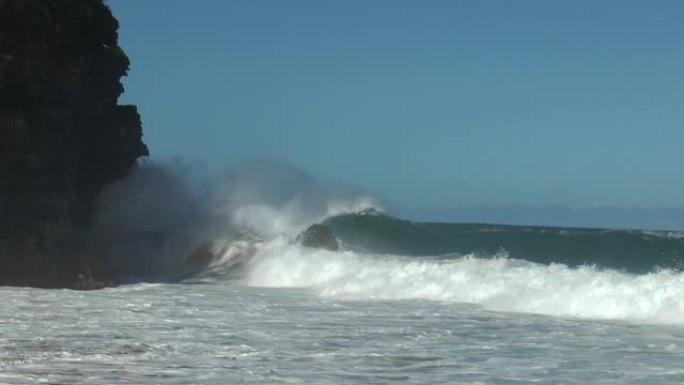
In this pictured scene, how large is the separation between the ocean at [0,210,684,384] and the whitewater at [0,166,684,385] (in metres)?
0.04

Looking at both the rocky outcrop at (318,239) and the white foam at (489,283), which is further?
the rocky outcrop at (318,239)

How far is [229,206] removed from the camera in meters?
43.5

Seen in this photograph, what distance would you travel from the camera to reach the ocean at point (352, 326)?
1545 cm

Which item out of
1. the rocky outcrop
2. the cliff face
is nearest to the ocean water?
the cliff face

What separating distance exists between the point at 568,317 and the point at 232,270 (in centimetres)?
1556

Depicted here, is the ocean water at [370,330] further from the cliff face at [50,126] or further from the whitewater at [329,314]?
the cliff face at [50,126]

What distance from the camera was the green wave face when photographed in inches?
1550

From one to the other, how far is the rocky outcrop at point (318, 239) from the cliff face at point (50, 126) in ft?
23.4

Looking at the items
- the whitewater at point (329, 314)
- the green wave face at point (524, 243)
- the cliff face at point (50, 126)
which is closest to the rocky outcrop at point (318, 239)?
the whitewater at point (329, 314)

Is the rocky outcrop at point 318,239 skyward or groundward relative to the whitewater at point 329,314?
skyward

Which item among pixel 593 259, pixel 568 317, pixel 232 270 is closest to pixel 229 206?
pixel 232 270

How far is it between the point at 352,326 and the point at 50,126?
44.1ft

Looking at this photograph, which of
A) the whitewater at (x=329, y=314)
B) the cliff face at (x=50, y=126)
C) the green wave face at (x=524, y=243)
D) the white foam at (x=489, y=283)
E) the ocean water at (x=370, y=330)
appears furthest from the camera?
the green wave face at (x=524, y=243)

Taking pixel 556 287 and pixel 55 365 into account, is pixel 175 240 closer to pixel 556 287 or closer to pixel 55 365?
pixel 556 287
